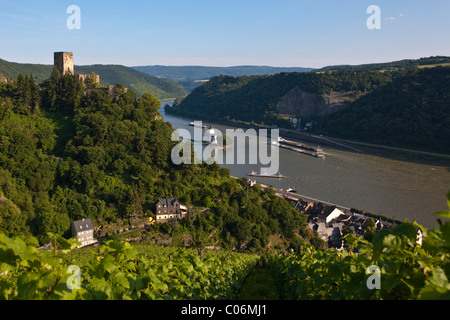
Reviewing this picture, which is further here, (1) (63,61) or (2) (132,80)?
(2) (132,80)

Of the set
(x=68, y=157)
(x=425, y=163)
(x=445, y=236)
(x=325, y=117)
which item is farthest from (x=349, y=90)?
(x=445, y=236)

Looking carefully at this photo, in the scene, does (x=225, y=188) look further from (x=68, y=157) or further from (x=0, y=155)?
(x=0, y=155)

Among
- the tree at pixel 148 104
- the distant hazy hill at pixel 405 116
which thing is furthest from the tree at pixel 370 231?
the distant hazy hill at pixel 405 116

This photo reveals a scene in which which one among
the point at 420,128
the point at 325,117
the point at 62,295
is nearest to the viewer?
the point at 62,295

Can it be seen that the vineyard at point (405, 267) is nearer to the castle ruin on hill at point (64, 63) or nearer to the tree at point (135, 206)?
the tree at point (135, 206)

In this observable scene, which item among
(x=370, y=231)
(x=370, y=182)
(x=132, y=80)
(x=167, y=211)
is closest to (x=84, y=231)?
(x=167, y=211)

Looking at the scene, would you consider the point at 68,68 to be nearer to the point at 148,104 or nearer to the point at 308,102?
the point at 148,104
